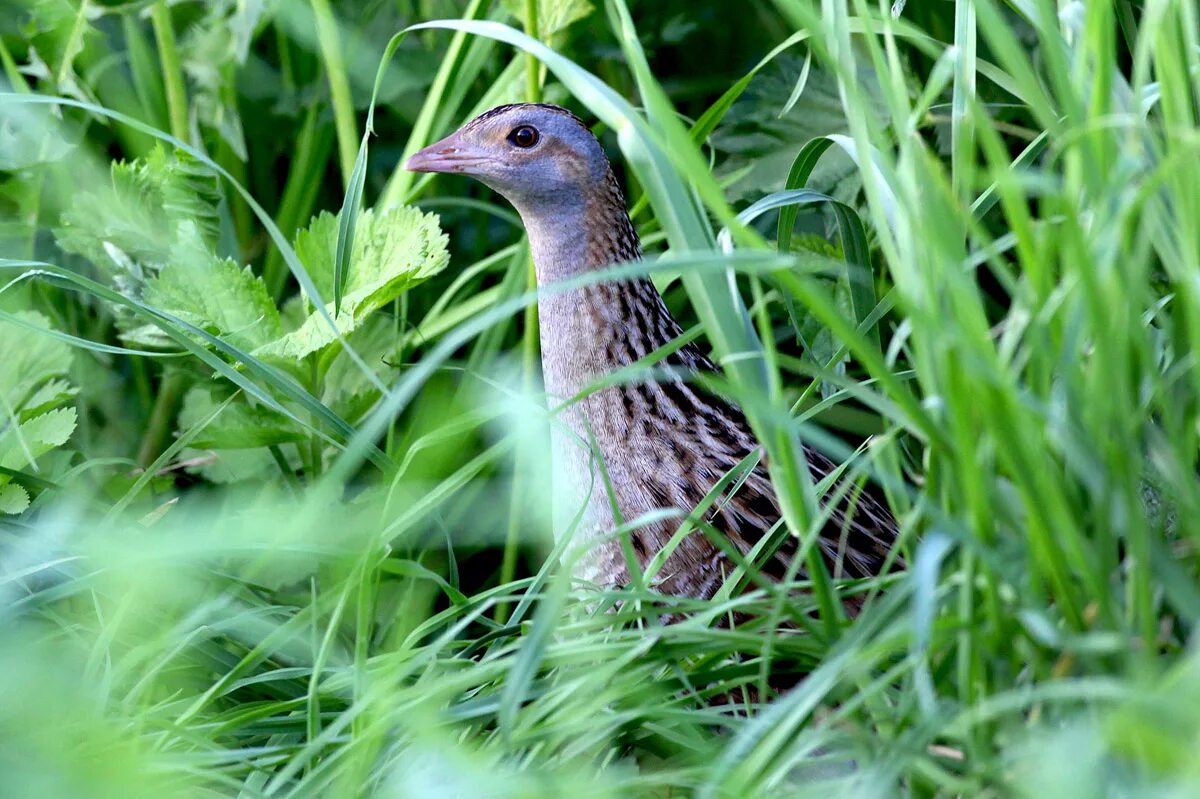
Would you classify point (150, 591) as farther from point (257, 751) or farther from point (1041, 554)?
point (1041, 554)

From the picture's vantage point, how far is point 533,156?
6.73ft

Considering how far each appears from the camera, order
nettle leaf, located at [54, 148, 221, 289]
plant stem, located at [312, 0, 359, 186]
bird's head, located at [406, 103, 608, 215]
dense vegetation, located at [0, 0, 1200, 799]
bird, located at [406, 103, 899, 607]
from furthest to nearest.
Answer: plant stem, located at [312, 0, 359, 186] → nettle leaf, located at [54, 148, 221, 289] → bird's head, located at [406, 103, 608, 215] → bird, located at [406, 103, 899, 607] → dense vegetation, located at [0, 0, 1200, 799]

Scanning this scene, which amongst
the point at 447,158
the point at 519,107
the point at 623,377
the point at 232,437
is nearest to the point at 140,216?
the point at 232,437

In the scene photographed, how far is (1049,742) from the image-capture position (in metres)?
1.06

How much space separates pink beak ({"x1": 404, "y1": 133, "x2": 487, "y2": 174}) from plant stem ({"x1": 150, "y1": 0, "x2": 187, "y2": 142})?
0.54 metres

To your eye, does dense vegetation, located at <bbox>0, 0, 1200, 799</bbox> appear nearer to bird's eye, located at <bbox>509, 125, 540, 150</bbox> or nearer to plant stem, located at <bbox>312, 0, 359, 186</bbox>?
plant stem, located at <bbox>312, 0, 359, 186</bbox>

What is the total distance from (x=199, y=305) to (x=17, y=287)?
0.79ft

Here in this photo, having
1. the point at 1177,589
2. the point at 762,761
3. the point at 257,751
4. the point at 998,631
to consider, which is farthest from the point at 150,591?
the point at 1177,589

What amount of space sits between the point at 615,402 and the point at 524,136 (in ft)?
1.38

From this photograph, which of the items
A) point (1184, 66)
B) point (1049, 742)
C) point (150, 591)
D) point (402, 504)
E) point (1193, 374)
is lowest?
point (402, 504)

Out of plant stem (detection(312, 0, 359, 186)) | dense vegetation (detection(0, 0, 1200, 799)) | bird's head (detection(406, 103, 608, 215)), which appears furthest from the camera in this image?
plant stem (detection(312, 0, 359, 186))

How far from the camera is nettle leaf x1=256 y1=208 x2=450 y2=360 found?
1.94 metres

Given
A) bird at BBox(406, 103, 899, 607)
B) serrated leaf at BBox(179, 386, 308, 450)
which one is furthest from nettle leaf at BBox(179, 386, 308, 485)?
bird at BBox(406, 103, 899, 607)

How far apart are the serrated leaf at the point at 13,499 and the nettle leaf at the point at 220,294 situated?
1.03 ft
